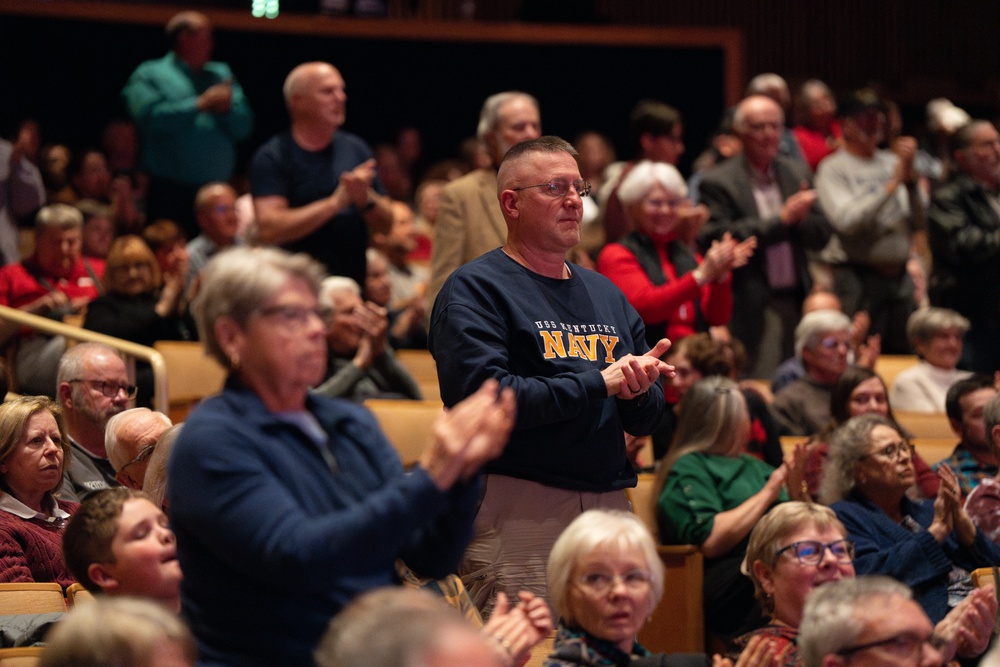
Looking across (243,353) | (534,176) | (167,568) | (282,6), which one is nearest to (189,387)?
(534,176)

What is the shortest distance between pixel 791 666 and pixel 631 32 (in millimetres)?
6829

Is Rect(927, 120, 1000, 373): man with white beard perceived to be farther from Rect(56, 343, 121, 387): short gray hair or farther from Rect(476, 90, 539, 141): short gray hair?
Rect(56, 343, 121, 387): short gray hair

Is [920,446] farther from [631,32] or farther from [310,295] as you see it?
[631,32]

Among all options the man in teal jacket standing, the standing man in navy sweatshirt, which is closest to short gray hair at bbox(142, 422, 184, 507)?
the standing man in navy sweatshirt

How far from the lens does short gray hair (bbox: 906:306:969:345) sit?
529 cm

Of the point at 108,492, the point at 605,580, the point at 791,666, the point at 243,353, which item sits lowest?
the point at 791,666

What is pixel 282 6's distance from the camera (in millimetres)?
8867

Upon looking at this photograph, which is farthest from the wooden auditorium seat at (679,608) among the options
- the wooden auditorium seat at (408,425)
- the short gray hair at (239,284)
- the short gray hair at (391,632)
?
the short gray hair at (391,632)

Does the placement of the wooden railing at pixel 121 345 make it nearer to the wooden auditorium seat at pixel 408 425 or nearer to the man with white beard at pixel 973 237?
the wooden auditorium seat at pixel 408 425

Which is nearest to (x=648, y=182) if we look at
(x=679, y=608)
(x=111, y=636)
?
(x=679, y=608)

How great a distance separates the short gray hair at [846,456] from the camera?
3.71 m

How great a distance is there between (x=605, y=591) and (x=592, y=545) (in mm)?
82

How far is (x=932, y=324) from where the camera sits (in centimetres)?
530

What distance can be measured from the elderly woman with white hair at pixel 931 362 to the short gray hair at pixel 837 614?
3.21 meters
